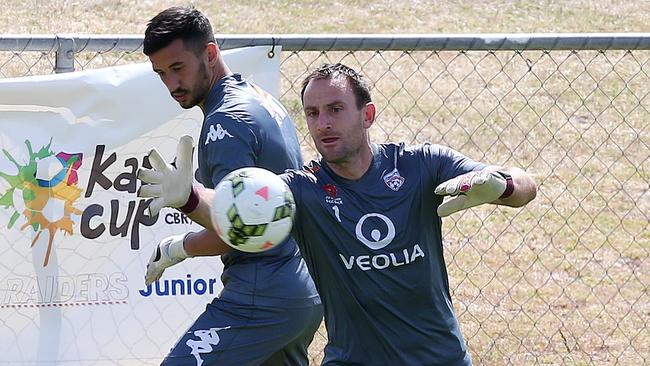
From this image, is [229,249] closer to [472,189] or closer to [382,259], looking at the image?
[382,259]

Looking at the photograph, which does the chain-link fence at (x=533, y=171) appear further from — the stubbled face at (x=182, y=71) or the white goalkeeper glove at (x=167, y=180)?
the white goalkeeper glove at (x=167, y=180)

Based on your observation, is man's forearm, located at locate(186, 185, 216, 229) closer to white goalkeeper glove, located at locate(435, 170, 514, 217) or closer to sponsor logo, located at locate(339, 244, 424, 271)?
sponsor logo, located at locate(339, 244, 424, 271)

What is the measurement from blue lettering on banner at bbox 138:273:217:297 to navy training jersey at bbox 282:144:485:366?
1.49m

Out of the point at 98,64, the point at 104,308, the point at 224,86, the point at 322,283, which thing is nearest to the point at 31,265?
A: the point at 104,308

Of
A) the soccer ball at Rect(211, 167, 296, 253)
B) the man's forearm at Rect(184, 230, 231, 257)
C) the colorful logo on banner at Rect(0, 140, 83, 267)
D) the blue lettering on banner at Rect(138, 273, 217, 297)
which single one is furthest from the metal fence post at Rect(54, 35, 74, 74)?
the soccer ball at Rect(211, 167, 296, 253)

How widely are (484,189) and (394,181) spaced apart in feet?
1.76

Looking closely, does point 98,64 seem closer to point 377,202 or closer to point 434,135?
point 434,135

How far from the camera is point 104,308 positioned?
5957mm

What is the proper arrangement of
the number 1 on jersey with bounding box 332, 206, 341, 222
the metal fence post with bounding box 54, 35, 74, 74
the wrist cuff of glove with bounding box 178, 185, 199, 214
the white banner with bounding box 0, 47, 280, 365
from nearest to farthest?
1. the wrist cuff of glove with bounding box 178, 185, 199, 214
2. the number 1 on jersey with bounding box 332, 206, 341, 222
3. the white banner with bounding box 0, 47, 280, 365
4. the metal fence post with bounding box 54, 35, 74, 74

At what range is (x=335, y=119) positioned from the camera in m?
4.58

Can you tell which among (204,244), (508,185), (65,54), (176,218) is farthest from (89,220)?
(508,185)

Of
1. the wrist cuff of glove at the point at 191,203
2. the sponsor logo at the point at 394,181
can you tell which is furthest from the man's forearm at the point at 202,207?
the sponsor logo at the point at 394,181

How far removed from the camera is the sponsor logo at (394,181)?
181 inches

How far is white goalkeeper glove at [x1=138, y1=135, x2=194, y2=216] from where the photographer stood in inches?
169
